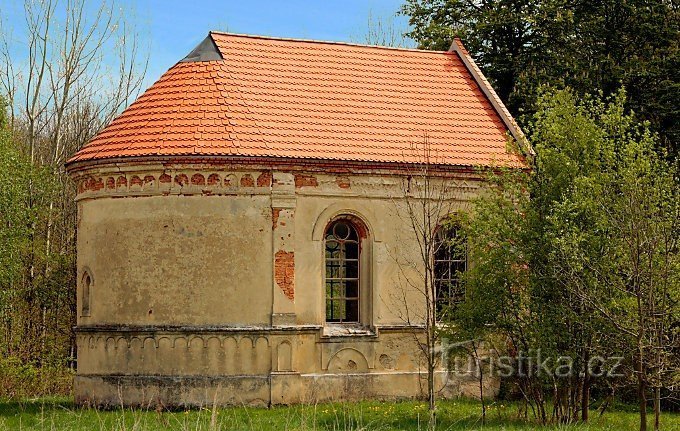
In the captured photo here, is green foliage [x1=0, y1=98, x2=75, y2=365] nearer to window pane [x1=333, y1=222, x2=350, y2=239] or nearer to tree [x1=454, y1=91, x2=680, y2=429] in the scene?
window pane [x1=333, y1=222, x2=350, y2=239]

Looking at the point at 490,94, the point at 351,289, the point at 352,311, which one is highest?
the point at 490,94

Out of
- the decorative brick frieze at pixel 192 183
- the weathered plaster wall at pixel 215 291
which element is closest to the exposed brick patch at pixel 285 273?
the weathered plaster wall at pixel 215 291

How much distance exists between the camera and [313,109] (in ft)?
71.3

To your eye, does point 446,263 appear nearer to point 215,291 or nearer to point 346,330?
point 346,330

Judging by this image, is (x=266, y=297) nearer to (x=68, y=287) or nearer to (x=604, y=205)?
(x=604, y=205)

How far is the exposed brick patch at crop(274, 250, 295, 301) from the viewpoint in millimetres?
19969

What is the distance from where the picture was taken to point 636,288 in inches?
612

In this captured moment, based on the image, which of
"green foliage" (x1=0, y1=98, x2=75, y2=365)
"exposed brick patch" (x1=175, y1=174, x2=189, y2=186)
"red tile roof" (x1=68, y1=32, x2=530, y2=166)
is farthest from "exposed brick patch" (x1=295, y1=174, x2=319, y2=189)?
Result: "green foliage" (x1=0, y1=98, x2=75, y2=365)

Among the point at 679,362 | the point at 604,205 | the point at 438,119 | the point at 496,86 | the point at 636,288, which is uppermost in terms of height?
the point at 496,86

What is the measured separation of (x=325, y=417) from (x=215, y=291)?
11.7 ft

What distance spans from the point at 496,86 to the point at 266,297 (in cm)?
1466

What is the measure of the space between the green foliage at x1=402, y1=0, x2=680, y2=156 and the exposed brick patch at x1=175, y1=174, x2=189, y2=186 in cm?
1177

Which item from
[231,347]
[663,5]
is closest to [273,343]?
[231,347]

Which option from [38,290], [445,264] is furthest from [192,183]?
[38,290]
